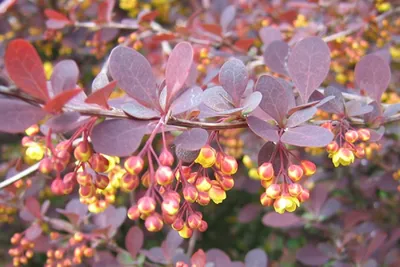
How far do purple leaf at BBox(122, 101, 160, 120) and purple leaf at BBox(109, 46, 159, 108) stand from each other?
10 millimetres

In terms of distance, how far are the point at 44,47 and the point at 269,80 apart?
1853 mm

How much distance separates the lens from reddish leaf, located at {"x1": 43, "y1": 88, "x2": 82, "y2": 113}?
0.59 metres

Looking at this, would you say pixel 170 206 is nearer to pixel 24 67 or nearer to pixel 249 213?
pixel 24 67

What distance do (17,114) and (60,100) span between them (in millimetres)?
77

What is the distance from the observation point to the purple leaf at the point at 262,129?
0.73m

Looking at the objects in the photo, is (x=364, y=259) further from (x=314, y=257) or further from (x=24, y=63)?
(x=24, y=63)

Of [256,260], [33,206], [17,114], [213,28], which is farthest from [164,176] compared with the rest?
[213,28]

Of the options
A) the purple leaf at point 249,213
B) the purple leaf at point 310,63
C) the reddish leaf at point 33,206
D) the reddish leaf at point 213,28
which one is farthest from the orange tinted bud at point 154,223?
the purple leaf at point 249,213

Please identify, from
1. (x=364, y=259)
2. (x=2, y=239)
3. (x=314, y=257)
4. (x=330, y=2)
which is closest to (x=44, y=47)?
(x=2, y=239)

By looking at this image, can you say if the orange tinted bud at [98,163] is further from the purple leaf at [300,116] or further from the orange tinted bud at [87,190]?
the purple leaf at [300,116]

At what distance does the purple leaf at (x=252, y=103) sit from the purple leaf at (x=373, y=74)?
0.42 m

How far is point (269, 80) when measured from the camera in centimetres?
77

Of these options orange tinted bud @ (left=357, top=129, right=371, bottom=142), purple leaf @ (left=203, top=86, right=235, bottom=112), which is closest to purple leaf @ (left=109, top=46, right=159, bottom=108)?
purple leaf @ (left=203, top=86, right=235, bottom=112)

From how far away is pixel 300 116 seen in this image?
0.77 meters
